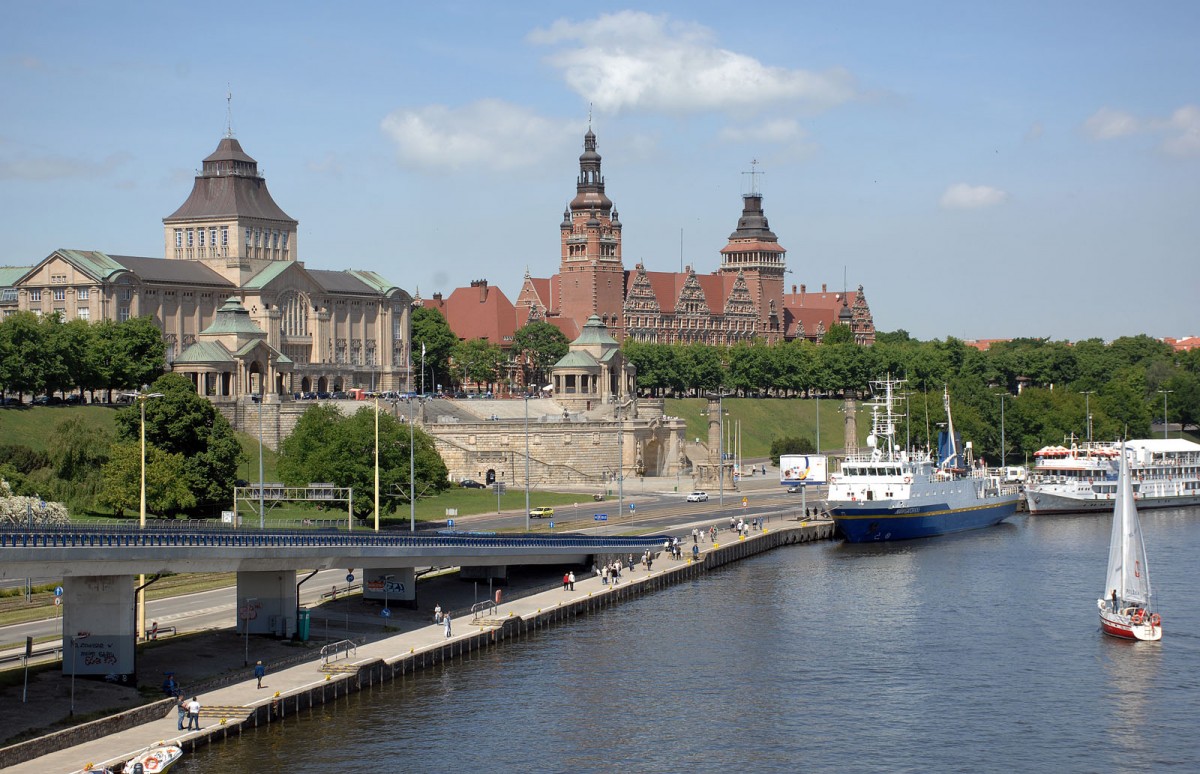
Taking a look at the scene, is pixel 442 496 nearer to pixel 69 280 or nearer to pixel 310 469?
pixel 310 469

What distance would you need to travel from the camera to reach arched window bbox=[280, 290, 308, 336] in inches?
7259

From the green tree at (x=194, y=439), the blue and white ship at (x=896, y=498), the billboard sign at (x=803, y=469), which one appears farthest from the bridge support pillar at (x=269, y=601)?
the billboard sign at (x=803, y=469)

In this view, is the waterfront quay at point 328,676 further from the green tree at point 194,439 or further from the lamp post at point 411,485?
the green tree at point 194,439

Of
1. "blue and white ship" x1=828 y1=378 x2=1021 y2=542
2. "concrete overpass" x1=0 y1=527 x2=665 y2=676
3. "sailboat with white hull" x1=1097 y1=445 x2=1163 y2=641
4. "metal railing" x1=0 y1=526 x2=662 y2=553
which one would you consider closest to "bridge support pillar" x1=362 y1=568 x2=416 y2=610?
"concrete overpass" x1=0 y1=527 x2=665 y2=676

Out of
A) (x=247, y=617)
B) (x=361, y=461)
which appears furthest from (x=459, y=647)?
(x=361, y=461)

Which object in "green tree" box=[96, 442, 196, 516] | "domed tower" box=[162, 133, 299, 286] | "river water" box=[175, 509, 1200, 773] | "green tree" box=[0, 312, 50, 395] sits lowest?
"river water" box=[175, 509, 1200, 773]

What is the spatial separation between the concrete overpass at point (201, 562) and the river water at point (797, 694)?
712 centimetres

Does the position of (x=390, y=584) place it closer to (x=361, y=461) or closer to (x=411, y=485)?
(x=411, y=485)

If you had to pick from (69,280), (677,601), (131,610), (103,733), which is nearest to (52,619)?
(131,610)

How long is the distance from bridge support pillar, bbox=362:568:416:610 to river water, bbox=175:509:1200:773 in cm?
733

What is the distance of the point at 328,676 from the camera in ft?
223

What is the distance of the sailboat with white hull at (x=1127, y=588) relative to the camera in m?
80.5

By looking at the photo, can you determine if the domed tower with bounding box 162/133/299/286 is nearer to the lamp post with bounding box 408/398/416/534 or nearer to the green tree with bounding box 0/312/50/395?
the green tree with bounding box 0/312/50/395

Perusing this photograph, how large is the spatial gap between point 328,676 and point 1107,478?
10577 centimetres
